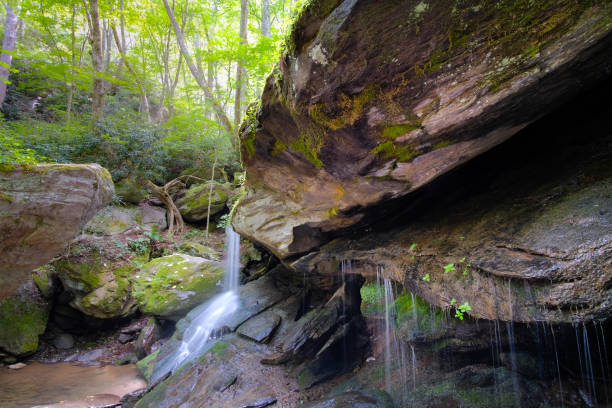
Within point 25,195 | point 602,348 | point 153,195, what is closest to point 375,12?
point 602,348

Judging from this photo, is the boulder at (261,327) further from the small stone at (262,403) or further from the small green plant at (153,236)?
the small green plant at (153,236)

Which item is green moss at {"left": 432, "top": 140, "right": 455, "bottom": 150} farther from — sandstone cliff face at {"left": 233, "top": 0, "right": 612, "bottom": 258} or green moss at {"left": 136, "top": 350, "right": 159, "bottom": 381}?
green moss at {"left": 136, "top": 350, "right": 159, "bottom": 381}

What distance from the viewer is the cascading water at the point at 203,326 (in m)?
6.67

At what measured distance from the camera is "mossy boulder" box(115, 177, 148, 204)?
12.4 m

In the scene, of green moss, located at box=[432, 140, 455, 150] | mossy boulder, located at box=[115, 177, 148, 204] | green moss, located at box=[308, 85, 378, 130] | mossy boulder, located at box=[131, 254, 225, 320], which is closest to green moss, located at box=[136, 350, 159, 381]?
mossy boulder, located at box=[131, 254, 225, 320]

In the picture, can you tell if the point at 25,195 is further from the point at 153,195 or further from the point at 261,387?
the point at 153,195

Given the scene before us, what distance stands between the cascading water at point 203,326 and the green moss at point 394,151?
555cm

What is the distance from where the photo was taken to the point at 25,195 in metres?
6.23

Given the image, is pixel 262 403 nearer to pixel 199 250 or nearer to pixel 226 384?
pixel 226 384

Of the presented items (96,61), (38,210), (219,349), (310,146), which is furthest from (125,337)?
(96,61)

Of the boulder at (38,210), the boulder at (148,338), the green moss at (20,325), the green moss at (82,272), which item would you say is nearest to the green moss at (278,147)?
the boulder at (38,210)

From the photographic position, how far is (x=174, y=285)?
8.91m

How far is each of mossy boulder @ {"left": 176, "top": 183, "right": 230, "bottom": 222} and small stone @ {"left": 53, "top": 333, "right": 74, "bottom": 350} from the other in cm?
626

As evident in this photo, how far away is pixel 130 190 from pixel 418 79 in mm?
12765
